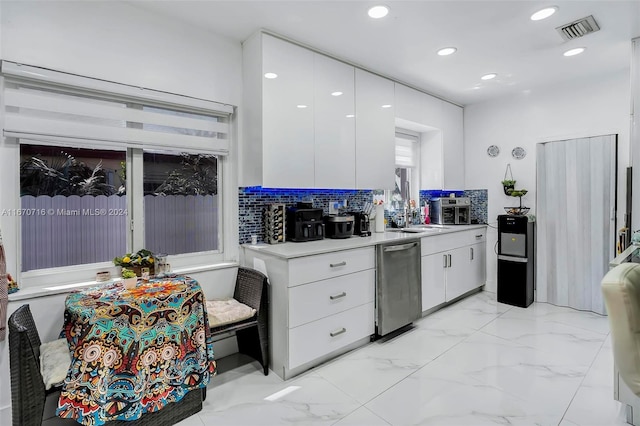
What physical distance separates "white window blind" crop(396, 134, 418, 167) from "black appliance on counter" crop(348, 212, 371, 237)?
4.39ft

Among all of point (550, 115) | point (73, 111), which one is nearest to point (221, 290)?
point (73, 111)

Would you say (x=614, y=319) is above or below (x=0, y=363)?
above

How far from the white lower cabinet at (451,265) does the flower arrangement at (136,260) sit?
2.57m

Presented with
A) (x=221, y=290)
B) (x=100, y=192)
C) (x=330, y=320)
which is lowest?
(x=330, y=320)

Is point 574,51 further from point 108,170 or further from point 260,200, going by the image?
point 108,170

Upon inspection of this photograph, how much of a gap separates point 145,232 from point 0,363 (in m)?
1.07

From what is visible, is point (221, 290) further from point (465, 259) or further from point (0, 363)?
point (465, 259)

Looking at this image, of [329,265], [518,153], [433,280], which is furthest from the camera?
[518,153]

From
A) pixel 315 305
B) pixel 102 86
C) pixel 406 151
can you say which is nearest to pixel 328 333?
pixel 315 305

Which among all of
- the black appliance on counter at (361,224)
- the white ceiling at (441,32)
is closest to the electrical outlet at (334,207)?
the black appliance on counter at (361,224)

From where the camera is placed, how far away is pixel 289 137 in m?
2.68

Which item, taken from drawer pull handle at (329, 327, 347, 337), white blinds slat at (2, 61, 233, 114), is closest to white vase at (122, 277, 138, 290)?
white blinds slat at (2, 61, 233, 114)

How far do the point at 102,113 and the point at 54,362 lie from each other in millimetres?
1536

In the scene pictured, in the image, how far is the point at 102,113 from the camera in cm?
215
